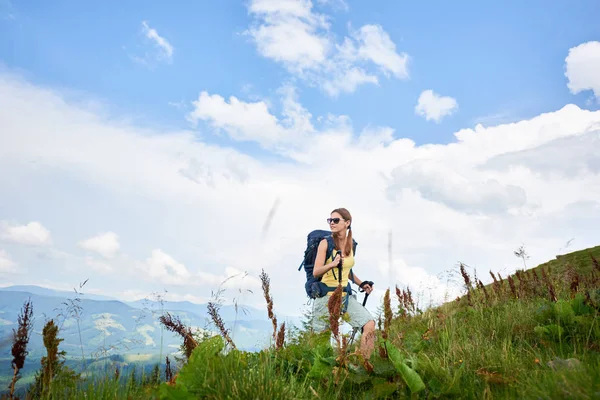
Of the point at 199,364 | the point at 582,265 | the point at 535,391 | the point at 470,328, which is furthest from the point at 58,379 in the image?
the point at 582,265

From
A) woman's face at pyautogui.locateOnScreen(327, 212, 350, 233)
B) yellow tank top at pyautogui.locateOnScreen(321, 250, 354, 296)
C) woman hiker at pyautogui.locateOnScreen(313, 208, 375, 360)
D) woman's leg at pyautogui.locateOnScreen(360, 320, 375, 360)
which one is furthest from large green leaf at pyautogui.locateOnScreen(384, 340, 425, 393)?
woman's face at pyautogui.locateOnScreen(327, 212, 350, 233)

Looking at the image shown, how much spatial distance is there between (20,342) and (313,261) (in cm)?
445

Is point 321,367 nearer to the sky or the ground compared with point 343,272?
nearer to the ground

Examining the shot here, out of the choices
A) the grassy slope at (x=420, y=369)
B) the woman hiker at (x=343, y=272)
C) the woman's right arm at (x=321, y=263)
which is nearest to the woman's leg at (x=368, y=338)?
the woman hiker at (x=343, y=272)

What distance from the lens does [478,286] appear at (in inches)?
294

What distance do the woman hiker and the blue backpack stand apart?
7cm

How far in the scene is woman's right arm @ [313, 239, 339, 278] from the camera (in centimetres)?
588

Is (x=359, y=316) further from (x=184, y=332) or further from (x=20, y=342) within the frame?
(x=20, y=342)

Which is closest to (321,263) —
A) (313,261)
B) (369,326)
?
(313,261)

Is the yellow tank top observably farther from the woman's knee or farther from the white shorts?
the woman's knee

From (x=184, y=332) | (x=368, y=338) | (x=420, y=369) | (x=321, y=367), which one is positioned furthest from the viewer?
(x=368, y=338)

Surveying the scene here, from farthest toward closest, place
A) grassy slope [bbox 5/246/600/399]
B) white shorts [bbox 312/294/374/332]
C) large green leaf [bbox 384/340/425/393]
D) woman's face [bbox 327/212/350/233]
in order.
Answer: woman's face [bbox 327/212/350/233] → white shorts [bbox 312/294/374/332] → large green leaf [bbox 384/340/425/393] → grassy slope [bbox 5/246/600/399]

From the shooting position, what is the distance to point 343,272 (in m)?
6.28

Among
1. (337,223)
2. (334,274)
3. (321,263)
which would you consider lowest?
(334,274)
